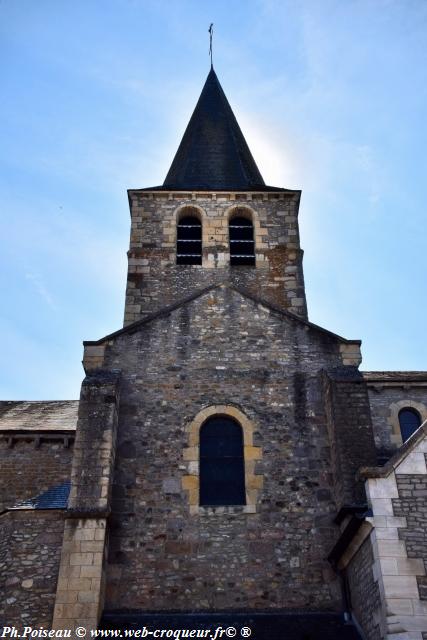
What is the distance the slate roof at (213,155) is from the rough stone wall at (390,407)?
6.31 m

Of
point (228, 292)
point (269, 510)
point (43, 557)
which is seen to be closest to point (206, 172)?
→ point (228, 292)

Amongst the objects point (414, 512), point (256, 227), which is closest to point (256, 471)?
point (414, 512)

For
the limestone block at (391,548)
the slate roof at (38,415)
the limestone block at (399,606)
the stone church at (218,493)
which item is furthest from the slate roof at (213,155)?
the limestone block at (399,606)

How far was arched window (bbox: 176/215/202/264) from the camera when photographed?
16438 mm

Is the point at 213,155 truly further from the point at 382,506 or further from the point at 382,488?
the point at 382,506

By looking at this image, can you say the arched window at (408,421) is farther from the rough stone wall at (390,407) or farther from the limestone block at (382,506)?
the limestone block at (382,506)

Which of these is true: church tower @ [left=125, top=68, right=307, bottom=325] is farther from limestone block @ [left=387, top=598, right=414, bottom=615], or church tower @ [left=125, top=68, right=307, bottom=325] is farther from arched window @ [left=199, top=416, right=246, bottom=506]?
limestone block @ [left=387, top=598, right=414, bottom=615]

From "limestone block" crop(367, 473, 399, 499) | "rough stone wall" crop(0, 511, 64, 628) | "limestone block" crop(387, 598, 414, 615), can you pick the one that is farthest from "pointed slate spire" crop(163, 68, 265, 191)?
"limestone block" crop(387, 598, 414, 615)

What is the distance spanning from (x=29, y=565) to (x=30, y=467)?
4.58 meters

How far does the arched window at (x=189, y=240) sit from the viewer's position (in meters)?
16.4

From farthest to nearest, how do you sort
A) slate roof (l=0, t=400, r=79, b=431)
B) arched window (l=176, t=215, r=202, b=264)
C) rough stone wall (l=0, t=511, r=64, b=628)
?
arched window (l=176, t=215, r=202, b=264), slate roof (l=0, t=400, r=79, b=431), rough stone wall (l=0, t=511, r=64, b=628)

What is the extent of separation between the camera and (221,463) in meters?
11.4

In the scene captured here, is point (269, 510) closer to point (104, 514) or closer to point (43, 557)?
point (104, 514)

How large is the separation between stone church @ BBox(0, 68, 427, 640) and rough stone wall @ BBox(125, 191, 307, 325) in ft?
2.96
